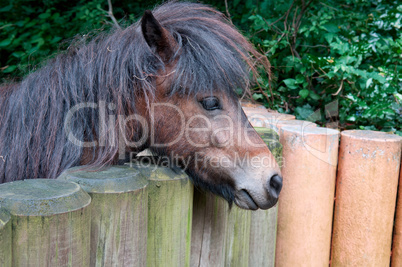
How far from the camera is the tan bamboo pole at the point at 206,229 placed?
1806mm

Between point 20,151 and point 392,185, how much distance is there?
200 centimetres

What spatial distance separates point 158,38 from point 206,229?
3.00 ft

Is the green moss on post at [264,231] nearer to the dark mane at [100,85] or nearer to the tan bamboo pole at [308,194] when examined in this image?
the tan bamboo pole at [308,194]

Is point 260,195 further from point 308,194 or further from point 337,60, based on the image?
point 337,60

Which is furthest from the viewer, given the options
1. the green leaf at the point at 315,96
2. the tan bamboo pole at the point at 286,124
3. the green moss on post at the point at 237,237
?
the green leaf at the point at 315,96

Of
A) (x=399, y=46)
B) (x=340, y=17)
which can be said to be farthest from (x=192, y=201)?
(x=340, y=17)

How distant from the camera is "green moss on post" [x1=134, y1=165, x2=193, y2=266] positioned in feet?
4.88

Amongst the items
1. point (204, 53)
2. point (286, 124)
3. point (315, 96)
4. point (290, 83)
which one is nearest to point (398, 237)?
point (286, 124)

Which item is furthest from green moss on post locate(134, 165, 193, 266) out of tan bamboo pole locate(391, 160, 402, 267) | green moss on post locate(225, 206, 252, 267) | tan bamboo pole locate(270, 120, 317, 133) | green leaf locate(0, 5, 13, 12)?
green leaf locate(0, 5, 13, 12)

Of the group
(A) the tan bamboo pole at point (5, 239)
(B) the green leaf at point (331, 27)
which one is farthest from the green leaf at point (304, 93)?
(A) the tan bamboo pole at point (5, 239)

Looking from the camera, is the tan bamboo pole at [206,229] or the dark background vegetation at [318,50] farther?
the dark background vegetation at [318,50]

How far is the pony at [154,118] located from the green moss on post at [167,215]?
18cm

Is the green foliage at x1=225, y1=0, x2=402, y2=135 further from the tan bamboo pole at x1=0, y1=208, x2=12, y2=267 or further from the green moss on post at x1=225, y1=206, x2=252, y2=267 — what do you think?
the tan bamboo pole at x1=0, y1=208, x2=12, y2=267

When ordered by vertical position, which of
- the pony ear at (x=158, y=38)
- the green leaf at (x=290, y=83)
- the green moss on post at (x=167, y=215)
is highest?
the pony ear at (x=158, y=38)
